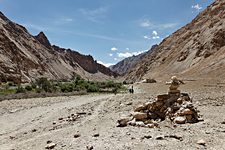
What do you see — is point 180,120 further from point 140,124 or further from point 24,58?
point 24,58

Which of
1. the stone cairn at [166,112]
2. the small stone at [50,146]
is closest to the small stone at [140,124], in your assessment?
the stone cairn at [166,112]

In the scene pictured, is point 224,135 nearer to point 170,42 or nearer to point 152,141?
point 152,141

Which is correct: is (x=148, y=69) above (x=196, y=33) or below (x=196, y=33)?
below

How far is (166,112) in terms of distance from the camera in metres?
11.7

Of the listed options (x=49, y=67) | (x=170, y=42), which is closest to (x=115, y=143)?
(x=170, y=42)

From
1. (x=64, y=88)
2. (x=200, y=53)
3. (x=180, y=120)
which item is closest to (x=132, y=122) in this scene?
(x=180, y=120)

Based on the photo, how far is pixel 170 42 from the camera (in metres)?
98.0

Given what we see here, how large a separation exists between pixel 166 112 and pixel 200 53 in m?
55.8

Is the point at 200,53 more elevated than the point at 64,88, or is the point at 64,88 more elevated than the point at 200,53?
the point at 200,53

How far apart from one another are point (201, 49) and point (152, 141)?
5973 centimetres

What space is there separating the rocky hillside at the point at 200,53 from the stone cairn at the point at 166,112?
35.4m

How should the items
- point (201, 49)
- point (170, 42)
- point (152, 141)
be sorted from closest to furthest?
point (152, 141), point (201, 49), point (170, 42)

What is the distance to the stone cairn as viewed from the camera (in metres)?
10.9

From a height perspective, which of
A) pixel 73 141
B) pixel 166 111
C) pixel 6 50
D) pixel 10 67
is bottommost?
pixel 73 141
